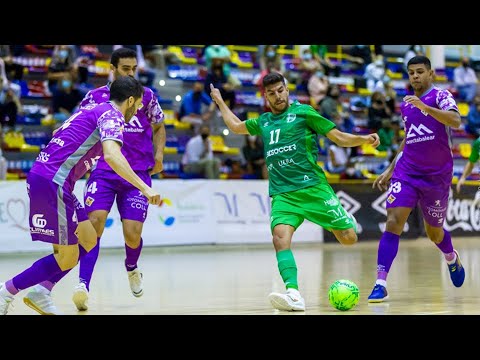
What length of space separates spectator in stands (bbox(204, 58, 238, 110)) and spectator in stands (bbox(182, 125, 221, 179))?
4.73 feet

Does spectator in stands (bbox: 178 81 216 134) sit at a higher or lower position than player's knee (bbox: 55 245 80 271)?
higher

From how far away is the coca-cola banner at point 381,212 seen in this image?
2005 cm

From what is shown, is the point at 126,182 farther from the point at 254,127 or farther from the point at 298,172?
the point at 298,172

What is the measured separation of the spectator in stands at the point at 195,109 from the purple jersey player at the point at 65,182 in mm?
13333

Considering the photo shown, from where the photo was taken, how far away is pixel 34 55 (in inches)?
792

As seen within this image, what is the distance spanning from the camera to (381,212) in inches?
800

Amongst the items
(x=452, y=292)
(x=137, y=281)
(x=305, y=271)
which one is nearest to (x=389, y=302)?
(x=452, y=292)

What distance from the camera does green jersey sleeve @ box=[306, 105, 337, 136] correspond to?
807cm

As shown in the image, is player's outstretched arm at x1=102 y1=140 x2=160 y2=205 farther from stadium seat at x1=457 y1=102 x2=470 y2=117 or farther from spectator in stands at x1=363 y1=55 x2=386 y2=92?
stadium seat at x1=457 y1=102 x2=470 y2=117

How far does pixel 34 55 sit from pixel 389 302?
13859 mm

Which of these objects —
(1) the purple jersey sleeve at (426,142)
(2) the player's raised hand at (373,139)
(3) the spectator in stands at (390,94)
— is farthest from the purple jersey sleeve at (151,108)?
(3) the spectator in stands at (390,94)

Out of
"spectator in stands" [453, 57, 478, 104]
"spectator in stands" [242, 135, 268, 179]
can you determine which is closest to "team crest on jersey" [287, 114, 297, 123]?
"spectator in stands" [242, 135, 268, 179]

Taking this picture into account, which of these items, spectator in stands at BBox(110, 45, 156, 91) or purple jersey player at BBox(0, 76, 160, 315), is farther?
spectator in stands at BBox(110, 45, 156, 91)
